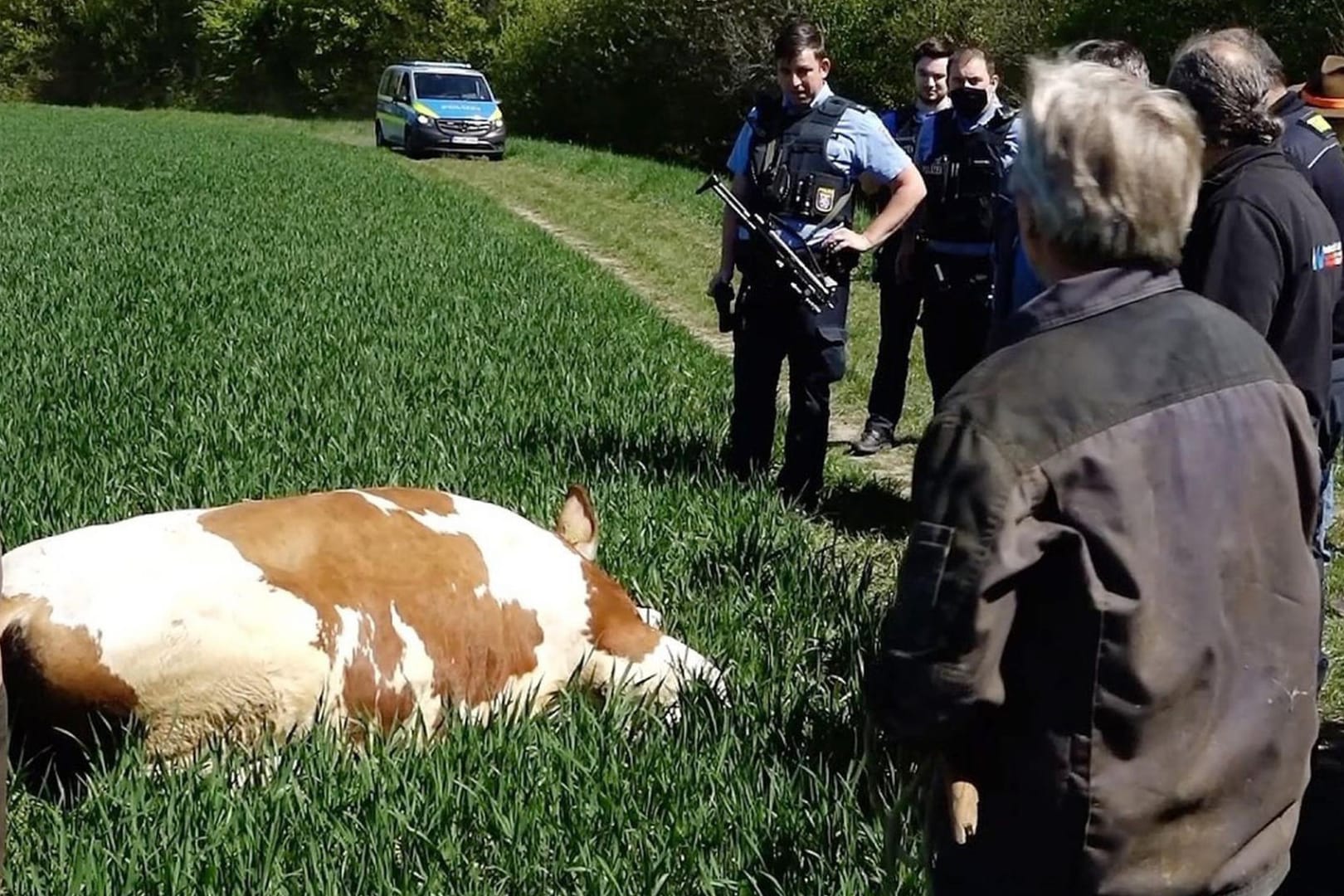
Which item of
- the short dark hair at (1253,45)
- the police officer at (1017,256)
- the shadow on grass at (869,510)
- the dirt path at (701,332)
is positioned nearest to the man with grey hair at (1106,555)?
the short dark hair at (1253,45)

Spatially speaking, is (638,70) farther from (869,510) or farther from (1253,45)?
(1253,45)

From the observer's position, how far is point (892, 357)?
732 cm

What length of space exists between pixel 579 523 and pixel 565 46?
1178 inches

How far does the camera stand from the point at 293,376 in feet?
22.2

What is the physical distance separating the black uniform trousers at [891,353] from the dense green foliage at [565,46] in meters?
7.42

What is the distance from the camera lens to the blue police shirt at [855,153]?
5480 mm

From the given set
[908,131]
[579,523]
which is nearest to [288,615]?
[579,523]

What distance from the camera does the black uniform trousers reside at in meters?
7.26

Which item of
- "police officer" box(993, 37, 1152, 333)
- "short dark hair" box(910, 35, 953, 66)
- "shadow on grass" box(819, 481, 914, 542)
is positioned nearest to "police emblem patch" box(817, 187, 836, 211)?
"police officer" box(993, 37, 1152, 333)

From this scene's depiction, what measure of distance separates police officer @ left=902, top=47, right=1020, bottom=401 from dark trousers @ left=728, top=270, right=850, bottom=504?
0.85 meters

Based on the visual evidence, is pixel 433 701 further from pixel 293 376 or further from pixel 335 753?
pixel 293 376

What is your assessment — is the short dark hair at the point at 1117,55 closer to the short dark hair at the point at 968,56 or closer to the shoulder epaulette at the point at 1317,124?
the shoulder epaulette at the point at 1317,124

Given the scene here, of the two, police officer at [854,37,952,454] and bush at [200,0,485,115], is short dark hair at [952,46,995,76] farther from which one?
bush at [200,0,485,115]

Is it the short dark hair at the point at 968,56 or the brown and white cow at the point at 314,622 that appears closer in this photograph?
the brown and white cow at the point at 314,622
